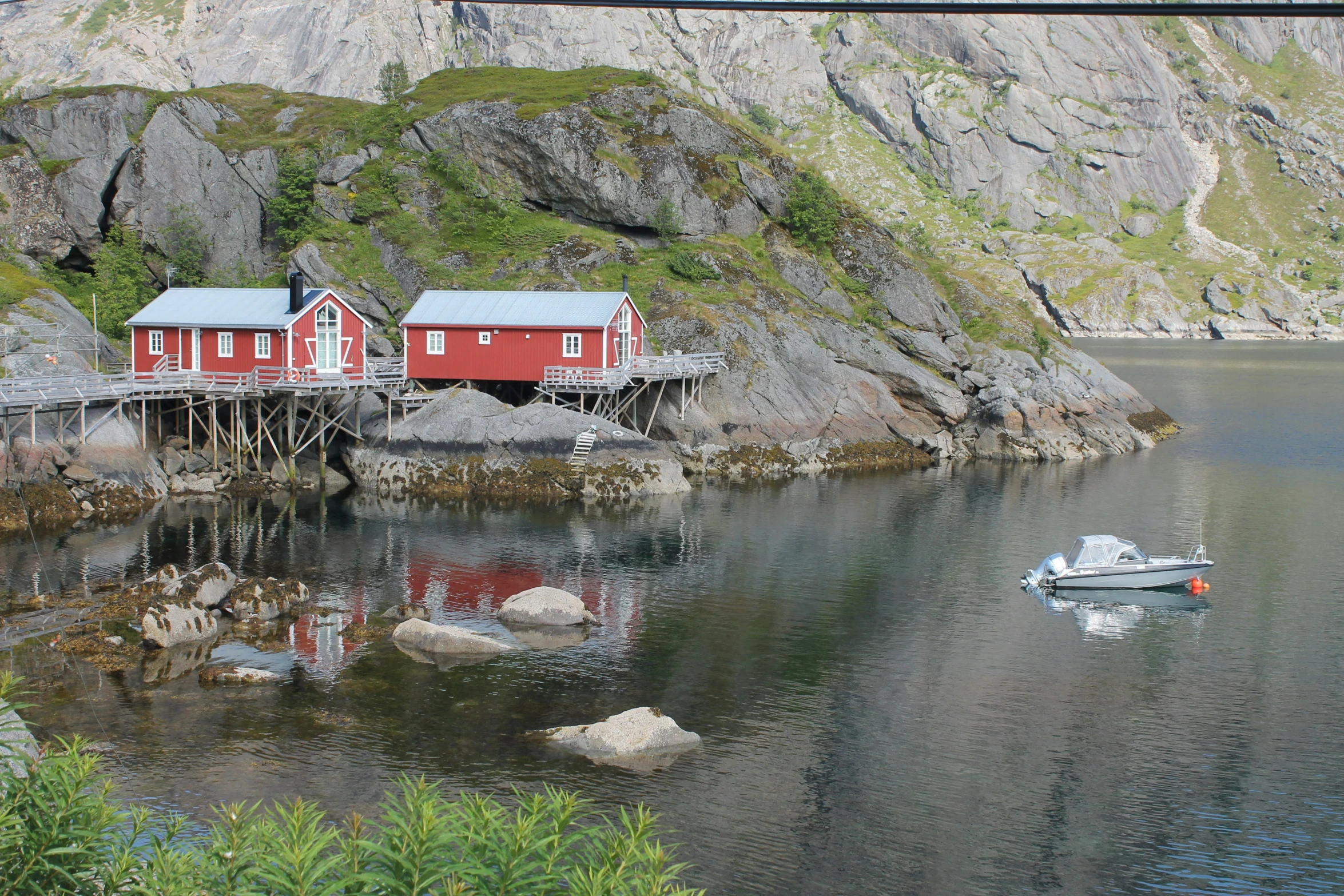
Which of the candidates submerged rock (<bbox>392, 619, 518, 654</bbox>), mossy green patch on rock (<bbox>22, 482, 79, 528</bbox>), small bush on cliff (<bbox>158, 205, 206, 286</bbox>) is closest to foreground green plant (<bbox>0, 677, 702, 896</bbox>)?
submerged rock (<bbox>392, 619, 518, 654</bbox>)

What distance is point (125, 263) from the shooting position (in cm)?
7481

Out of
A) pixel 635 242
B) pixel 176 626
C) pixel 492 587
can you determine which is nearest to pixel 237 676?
pixel 176 626

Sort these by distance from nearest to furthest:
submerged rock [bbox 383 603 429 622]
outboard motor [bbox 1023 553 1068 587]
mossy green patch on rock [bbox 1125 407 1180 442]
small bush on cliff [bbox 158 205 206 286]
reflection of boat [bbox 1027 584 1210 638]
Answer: submerged rock [bbox 383 603 429 622], reflection of boat [bbox 1027 584 1210 638], outboard motor [bbox 1023 553 1068 587], small bush on cliff [bbox 158 205 206 286], mossy green patch on rock [bbox 1125 407 1180 442]

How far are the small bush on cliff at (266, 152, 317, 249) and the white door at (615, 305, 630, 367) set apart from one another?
2770cm

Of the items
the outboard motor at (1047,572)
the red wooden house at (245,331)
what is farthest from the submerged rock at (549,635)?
the red wooden house at (245,331)

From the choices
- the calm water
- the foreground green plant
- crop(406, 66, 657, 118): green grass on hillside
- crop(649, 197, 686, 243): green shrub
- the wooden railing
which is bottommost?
the calm water

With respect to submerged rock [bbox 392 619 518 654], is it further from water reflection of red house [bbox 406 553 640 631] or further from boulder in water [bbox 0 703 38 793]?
boulder in water [bbox 0 703 38 793]

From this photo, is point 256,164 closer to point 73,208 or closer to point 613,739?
point 73,208

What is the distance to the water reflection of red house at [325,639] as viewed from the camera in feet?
101

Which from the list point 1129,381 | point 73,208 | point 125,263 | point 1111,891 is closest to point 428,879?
point 1111,891

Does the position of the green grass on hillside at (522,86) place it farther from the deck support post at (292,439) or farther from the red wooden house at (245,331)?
the deck support post at (292,439)

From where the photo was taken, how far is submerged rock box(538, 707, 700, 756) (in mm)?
25203

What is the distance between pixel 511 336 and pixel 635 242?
23751mm

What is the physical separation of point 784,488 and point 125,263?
159 feet
